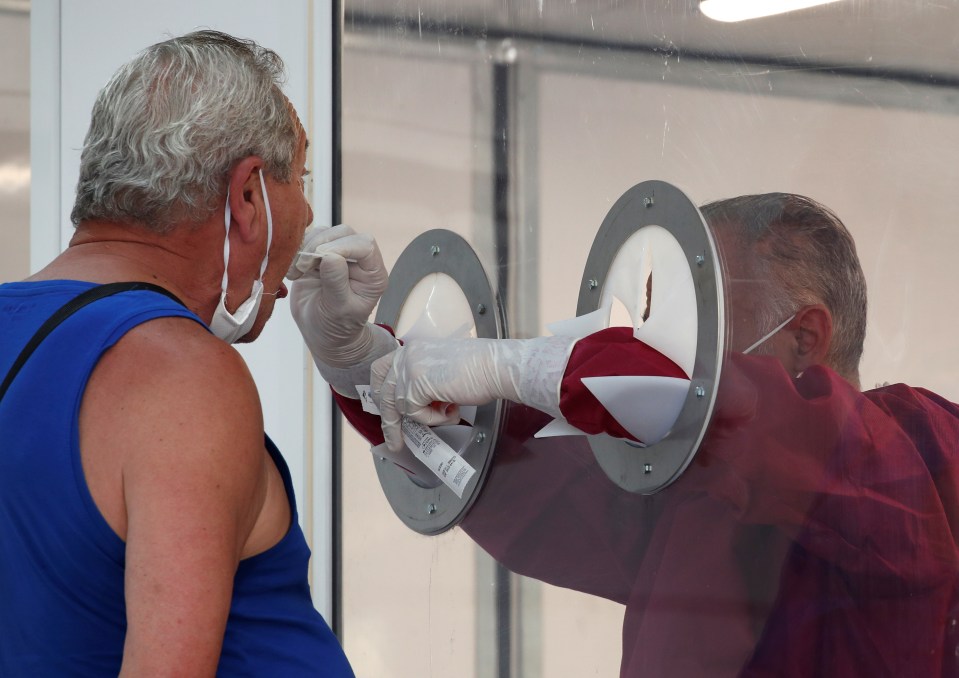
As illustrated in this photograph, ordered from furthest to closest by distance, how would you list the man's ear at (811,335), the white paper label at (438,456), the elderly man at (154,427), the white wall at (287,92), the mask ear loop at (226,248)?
1. the white wall at (287,92)
2. the white paper label at (438,456)
3. the mask ear loop at (226,248)
4. the man's ear at (811,335)
5. the elderly man at (154,427)

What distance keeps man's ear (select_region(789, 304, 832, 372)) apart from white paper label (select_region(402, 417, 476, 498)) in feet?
→ 1.42

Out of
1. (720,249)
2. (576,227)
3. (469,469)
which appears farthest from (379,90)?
(720,249)

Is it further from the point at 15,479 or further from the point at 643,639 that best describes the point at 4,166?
the point at 643,639

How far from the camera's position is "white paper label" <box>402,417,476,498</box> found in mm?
1192

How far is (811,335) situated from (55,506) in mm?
620

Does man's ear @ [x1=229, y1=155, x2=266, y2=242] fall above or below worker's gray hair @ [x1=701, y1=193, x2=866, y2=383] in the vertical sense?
above

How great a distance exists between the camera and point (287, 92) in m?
1.79

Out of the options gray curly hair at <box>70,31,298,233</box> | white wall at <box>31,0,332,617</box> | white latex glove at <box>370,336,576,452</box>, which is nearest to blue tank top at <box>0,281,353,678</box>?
gray curly hair at <box>70,31,298,233</box>

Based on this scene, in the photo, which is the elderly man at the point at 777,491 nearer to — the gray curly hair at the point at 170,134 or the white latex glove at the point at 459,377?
the white latex glove at the point at 459,377

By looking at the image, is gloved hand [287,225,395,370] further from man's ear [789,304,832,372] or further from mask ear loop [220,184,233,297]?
man's ear [789,304,832,372]

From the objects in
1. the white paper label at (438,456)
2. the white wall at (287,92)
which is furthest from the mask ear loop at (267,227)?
the white wall at (287,92)

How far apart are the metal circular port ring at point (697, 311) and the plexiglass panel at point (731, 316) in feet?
0.05

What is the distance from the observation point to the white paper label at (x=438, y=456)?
3.91 ft

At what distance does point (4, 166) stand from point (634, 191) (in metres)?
1.68
